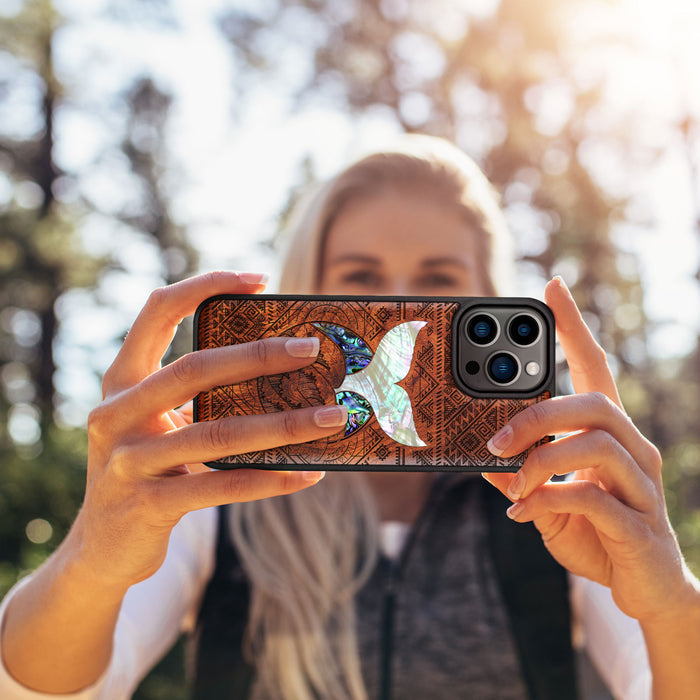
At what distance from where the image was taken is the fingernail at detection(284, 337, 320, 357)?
1.17 meters

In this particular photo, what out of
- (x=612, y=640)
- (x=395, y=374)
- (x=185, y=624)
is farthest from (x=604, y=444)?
(x=185, y=624)

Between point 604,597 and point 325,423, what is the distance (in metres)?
1.39

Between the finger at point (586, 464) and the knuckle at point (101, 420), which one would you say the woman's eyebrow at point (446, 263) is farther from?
the knuckle at point (101, 420)

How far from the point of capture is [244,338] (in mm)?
1273

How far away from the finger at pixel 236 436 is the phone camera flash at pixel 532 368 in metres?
0.42

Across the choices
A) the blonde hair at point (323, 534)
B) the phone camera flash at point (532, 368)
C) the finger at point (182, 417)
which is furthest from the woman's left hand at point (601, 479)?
the blonde hair at point (323, 534)

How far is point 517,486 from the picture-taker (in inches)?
46.9

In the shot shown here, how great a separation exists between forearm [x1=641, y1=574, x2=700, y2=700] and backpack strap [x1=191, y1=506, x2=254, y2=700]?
4.47ft

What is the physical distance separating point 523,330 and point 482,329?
3.5 inches

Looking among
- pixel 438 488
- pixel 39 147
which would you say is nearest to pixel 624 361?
pixel 438 488

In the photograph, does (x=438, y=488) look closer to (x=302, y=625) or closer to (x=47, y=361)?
(x=302, y=625)

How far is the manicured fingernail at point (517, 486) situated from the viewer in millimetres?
1183

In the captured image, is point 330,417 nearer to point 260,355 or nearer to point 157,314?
point 260,355

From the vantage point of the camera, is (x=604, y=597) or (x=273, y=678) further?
(x=273, y=678)
